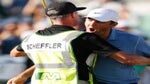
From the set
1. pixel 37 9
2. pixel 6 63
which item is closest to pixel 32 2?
pixel 37 9

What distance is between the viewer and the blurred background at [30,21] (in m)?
13.3

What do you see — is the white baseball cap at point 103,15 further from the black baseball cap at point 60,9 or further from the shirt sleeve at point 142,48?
the shirt sleeve at point 142,48

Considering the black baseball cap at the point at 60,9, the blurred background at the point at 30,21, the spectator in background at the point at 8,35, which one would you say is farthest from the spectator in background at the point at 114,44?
the spectator in background at the point at 8,35

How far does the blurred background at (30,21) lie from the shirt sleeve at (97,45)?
4091mm

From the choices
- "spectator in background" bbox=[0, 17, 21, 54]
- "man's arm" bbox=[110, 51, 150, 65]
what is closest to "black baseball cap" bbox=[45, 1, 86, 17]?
"man's arm" bbox=[110, 51, 150, 65]

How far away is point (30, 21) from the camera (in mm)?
15672

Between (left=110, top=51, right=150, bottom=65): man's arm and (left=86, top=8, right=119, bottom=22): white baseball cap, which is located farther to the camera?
(left=86, top=8, right=119, bottom=22): white baseball cap

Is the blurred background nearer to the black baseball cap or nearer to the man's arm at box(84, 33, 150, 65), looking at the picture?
the black baseball cap

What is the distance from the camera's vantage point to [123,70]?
912 centimetres

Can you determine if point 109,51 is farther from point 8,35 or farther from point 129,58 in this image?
Answer: point 8,35

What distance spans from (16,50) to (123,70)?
1.18 metres

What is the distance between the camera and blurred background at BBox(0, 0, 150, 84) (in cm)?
1332

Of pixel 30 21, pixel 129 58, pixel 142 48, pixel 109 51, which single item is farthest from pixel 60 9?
pixel 30 21

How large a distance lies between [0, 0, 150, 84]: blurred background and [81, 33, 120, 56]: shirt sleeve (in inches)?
161
